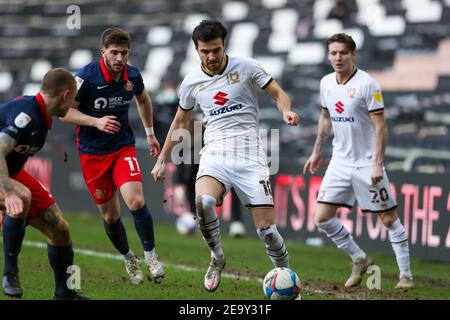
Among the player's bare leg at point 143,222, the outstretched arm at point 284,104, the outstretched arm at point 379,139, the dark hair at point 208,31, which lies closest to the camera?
the outstretched arm at point 284,104

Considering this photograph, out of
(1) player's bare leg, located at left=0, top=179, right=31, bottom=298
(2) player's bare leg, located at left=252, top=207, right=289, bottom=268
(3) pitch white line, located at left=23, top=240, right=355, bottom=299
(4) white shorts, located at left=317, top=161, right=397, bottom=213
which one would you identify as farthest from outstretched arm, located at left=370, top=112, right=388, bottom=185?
(1) player's bare leg, located at left=0, top=179, right=31, bottom=298

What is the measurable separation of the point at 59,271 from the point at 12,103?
1503mm

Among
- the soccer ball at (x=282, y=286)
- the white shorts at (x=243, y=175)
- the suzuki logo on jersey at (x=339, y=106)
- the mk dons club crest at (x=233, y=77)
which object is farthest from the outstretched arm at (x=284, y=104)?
the suzuki logo on jersey at (x=339, y=106)

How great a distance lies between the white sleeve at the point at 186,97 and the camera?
9125mm

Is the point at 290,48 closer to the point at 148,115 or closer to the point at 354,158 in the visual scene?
the point at 354,158

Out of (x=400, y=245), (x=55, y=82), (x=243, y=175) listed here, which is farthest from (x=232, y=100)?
(x=400, y=245)

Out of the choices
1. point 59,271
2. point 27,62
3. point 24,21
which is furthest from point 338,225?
point 24,21

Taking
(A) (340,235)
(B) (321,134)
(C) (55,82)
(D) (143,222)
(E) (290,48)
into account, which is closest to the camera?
(C) (55,82)

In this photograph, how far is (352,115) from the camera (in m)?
10.2

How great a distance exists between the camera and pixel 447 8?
64.5 ft

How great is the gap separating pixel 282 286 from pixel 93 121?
242 cm

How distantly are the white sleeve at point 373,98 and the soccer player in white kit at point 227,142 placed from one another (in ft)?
4.75

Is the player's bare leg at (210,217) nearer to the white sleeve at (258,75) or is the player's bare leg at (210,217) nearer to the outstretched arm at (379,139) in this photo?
the white sleeve at (258,75)
